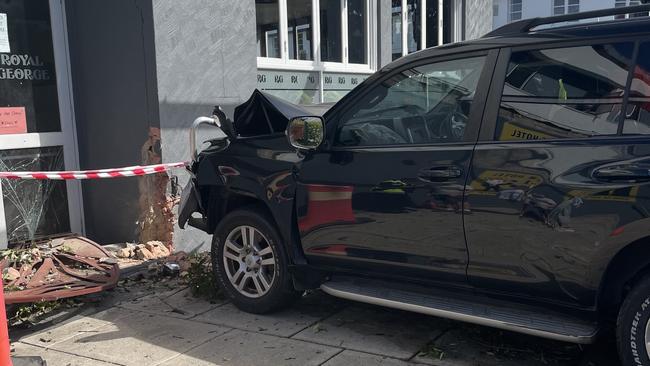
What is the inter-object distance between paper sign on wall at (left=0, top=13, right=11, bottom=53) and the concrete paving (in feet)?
9.61

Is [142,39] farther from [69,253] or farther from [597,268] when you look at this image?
[597,268]

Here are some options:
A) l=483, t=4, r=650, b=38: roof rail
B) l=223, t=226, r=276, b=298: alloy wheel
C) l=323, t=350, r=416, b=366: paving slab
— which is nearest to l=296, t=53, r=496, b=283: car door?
l=483, t=4, r=650, b=38: roof rail

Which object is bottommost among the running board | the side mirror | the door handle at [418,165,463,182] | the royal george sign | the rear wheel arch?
the running board

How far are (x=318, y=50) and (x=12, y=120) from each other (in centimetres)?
440

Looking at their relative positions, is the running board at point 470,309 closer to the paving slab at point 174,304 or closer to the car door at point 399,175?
the car door at point 399,175

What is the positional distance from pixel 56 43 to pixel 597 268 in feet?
18.9

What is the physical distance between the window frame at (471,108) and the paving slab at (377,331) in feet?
4.20

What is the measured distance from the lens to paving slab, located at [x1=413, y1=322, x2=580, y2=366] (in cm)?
384

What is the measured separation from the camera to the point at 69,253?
5734 mm

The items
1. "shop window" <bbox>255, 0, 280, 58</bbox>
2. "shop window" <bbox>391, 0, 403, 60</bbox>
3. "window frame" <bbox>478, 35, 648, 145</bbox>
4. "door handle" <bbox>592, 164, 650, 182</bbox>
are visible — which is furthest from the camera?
"shop window" <bbox>391, 0, 403, 60</bbox>

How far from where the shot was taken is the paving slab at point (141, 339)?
417 centimetres

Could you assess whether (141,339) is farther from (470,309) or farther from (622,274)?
(622,274)

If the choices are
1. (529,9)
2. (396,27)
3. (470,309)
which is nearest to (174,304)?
(470,309)

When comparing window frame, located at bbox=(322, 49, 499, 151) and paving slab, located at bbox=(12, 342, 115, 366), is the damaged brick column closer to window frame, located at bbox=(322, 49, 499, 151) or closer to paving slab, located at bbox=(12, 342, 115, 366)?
paving slab, located at bbox=(12, 342, 115, 366)
